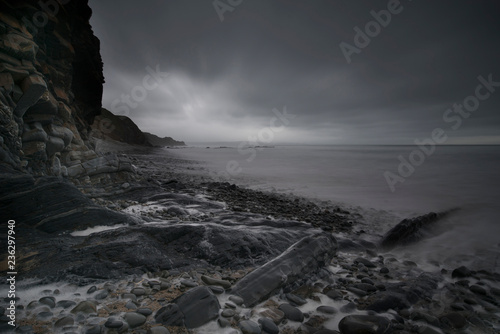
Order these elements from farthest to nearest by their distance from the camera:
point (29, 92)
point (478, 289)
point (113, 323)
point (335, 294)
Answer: point (29, 92), point (478, 289), point (335, 294), point (113, 323)

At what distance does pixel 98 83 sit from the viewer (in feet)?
51.5

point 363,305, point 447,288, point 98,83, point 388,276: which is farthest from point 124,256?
point 98,83

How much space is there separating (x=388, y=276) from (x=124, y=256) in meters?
4.83

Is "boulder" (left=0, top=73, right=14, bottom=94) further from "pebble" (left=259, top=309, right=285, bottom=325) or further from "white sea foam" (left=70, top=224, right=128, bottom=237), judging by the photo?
"pebble" (left=259, top=309, right=285, bottom=325)

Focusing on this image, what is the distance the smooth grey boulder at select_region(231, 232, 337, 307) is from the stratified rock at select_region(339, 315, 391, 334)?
0.98 m

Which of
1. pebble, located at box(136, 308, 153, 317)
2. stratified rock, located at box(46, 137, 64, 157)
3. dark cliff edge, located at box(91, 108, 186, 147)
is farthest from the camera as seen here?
dark cliff edge, located at box(91, 108, 186, 147)

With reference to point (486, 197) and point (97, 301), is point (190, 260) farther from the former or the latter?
point (486, 197)

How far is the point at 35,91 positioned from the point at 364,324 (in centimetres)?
886

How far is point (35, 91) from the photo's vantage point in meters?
6.09

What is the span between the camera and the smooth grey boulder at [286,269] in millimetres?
3186

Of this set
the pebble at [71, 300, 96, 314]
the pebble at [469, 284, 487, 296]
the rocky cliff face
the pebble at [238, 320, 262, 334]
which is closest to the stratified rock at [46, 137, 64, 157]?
the rocky cliff face

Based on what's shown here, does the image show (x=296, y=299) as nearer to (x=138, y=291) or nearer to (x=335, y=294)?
(x=335, y=294)

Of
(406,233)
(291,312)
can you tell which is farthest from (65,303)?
(406,233)

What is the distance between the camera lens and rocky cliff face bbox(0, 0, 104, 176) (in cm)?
554
